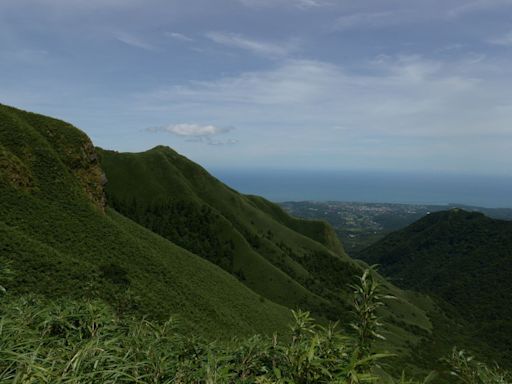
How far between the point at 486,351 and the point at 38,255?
148m

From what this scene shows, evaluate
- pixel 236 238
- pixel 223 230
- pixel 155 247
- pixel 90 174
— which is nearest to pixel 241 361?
pixel 155 247

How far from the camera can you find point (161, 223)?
110 metres

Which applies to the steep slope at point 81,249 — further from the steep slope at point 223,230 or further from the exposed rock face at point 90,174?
the steep slope at point 223,230

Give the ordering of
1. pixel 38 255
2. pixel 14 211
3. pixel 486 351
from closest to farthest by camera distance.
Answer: pixel 38 255 < pixel 14 211 < pixel 486 351

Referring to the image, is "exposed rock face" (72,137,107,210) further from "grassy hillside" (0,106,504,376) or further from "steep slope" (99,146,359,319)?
"steep slope" (99,146,359,319)

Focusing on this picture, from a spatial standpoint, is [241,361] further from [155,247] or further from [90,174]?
[90,174]

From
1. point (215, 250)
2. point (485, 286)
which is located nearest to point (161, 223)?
point (215, 250)

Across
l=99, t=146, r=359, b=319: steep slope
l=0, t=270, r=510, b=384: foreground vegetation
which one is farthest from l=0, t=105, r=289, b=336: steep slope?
l=99, t=146, r=359, b=319: steep slope

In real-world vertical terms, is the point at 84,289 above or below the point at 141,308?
above

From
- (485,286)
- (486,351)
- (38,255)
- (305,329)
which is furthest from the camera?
(485,286)

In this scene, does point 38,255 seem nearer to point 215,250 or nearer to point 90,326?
point 90,326

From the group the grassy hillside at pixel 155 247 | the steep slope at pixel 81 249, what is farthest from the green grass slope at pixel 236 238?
the steep slope at pixel 81 249

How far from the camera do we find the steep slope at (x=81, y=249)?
35.2 m

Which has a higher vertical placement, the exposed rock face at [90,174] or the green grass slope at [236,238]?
the exposed rock face at [90,174]
